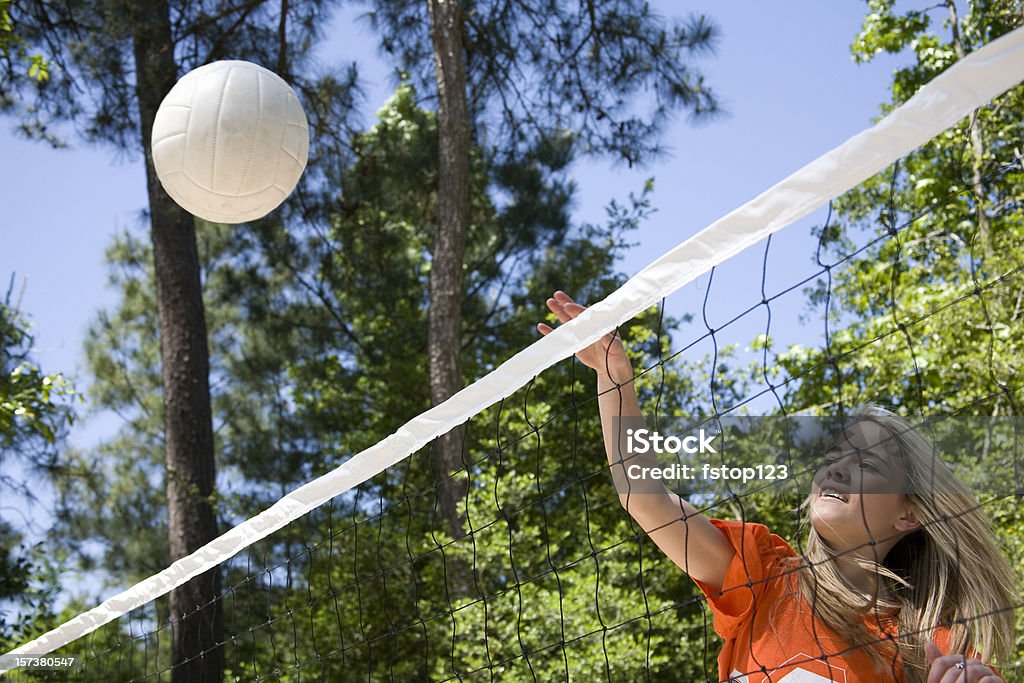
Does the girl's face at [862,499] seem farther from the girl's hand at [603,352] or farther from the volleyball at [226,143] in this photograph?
the volleyball at [226,143]

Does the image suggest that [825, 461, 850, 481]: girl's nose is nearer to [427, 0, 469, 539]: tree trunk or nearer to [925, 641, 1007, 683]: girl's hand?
[925, 641, 1007, 683]: girl's hand

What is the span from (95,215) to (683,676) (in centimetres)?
1082

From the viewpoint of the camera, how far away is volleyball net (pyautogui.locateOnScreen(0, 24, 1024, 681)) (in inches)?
142

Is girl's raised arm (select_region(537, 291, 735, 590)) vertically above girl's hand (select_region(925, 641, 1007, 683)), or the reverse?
girl's raised arm (select_region(537, 291, 735, 590))

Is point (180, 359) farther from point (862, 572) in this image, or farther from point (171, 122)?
point (862, 572)

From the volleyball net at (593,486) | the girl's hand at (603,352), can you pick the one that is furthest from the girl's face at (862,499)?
the volleyball net at (593,486)

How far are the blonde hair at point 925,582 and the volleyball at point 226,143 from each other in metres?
2.29

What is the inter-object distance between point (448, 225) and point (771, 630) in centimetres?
527

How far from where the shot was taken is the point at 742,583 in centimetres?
183

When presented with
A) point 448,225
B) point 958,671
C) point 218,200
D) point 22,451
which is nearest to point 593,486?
point 448,225

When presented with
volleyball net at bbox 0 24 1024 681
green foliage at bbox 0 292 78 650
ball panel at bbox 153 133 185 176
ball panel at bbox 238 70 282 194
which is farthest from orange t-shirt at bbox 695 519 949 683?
green foliage at bbox 0 292 78 650

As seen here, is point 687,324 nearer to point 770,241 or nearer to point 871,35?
point 871,35

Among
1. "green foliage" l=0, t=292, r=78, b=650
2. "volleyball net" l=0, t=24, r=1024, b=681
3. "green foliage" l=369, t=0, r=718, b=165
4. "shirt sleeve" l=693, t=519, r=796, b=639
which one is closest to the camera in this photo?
"shirt sleeve" l=693, t=519, r=796, b=639

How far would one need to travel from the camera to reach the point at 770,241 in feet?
6.73
